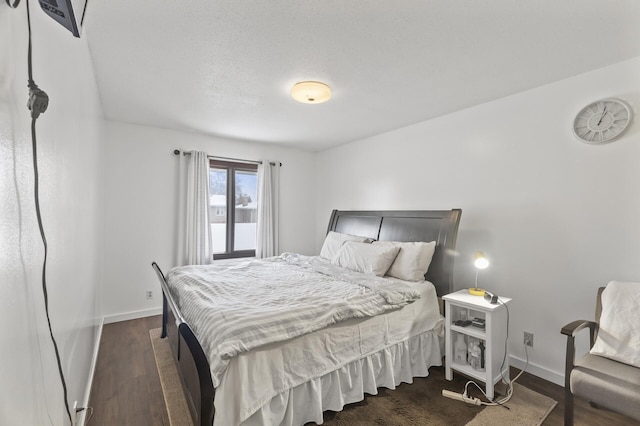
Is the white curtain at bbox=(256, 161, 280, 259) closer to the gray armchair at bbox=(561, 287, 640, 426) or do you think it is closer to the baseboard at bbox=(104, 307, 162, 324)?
the baseboard at bbox=(104, 307, 162, 324)

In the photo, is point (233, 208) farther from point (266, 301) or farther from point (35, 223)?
point (35, 223)

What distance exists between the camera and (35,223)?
3.00ft

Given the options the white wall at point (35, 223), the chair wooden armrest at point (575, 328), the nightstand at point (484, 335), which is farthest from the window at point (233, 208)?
the chair wooden armrest at point (575, 328)

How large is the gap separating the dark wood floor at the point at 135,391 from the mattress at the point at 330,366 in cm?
47

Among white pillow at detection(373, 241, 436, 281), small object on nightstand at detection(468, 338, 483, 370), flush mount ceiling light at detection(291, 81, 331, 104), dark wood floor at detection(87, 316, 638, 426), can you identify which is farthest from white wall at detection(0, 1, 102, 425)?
small object on nightstand at detection(468, 338, 483, 370)

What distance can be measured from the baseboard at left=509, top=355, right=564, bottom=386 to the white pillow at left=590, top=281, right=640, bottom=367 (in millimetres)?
679

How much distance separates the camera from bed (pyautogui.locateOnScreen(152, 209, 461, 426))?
62.3 inches

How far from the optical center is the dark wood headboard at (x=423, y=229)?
9.50ft

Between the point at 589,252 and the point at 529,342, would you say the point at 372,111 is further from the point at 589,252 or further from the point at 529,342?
the point at 529,342

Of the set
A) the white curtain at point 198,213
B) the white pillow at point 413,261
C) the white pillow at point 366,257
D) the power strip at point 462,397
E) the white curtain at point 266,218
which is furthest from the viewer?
the white curtain at point 266,218

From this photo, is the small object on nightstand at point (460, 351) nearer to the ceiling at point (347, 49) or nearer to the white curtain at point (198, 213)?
the ceiling at point (347, 49)

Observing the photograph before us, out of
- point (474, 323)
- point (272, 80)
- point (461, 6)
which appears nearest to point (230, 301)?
point (272, 80)

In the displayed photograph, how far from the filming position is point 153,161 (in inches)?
156

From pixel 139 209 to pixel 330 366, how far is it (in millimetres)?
3258
